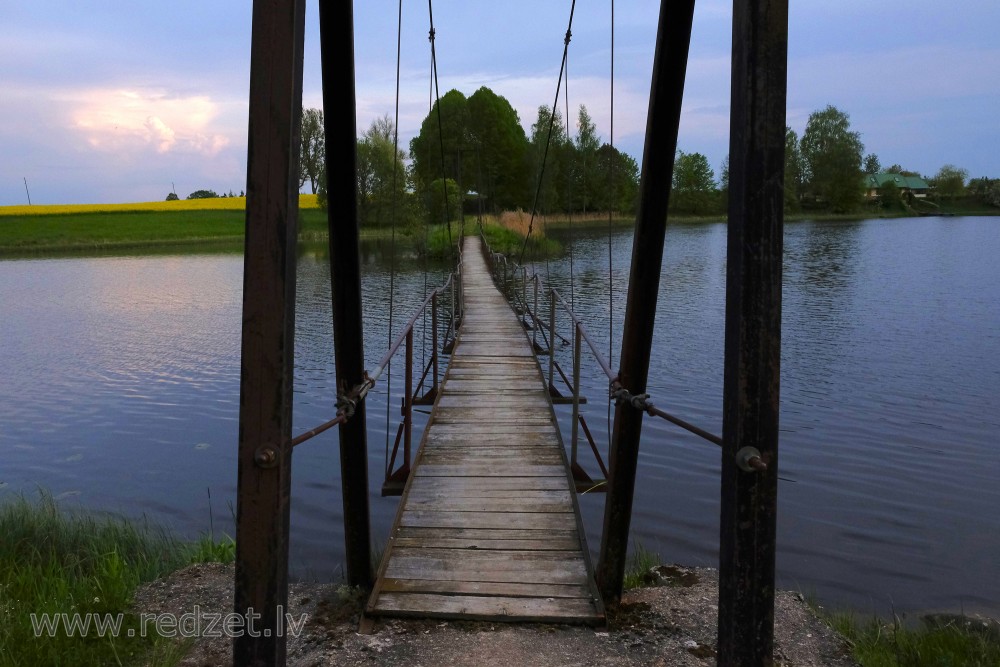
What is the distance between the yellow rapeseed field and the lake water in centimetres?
3556

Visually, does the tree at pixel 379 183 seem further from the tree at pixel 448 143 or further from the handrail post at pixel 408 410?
→ the handrail post at pixel 408 410

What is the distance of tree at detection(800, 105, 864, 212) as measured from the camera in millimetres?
64125

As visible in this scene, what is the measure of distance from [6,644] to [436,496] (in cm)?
187

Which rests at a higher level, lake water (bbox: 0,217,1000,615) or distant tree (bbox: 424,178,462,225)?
distant tree (bbox: 424,178,462,225)

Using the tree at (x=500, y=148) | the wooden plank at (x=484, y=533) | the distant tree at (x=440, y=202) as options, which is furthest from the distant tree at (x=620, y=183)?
the wooden plank at (x=484, y=533)

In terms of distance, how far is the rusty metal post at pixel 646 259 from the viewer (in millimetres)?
2443

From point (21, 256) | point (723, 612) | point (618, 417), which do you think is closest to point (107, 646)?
point (618, 417)

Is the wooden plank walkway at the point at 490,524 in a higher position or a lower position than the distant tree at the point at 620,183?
lower

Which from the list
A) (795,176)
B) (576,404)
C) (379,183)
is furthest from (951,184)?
(576,404)

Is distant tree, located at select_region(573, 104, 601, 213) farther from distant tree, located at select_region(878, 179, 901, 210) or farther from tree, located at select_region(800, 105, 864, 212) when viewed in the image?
distant tree, located at select_region(878, 179, 901, 210)

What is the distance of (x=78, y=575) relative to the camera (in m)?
4.43

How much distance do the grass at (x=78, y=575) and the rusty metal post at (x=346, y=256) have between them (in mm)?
796

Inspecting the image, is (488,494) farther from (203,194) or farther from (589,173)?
(203,194)

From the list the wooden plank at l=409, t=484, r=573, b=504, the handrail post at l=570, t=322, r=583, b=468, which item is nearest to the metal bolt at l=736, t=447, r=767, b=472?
the wooden plank at l=409, t=484, r=573, b=504
